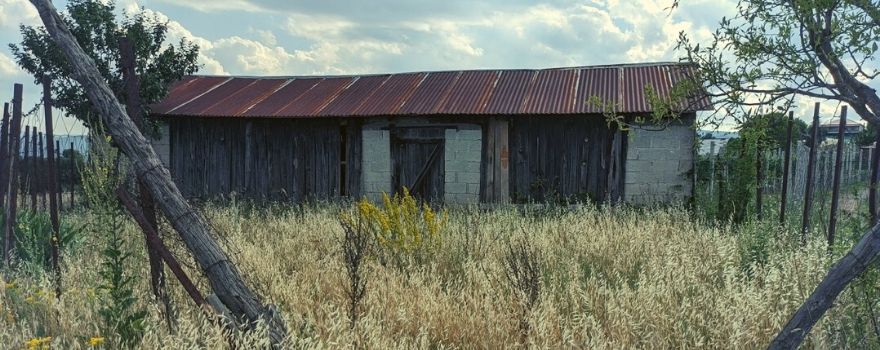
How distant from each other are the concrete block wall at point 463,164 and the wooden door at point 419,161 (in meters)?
0.19

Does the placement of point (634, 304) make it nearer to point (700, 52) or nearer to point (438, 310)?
point (438, 310)

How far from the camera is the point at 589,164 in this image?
12227 millimetres

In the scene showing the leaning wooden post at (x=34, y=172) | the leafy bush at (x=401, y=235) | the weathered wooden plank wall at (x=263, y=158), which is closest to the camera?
the leafy bush at (x=401, y=235)

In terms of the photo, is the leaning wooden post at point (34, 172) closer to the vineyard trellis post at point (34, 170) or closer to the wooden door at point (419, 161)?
the vineyard trellis post at point (34, 170)

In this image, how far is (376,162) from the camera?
13.1 metres

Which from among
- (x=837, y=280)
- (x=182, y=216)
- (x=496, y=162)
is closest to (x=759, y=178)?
(x=496, y=162)

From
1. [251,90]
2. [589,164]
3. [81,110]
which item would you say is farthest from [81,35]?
[589,164]

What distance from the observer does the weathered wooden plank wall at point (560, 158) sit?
12.1m

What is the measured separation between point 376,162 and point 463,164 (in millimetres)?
1853

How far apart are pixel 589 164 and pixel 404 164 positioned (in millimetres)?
3686

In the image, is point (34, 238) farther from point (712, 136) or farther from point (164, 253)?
point (712, 136)

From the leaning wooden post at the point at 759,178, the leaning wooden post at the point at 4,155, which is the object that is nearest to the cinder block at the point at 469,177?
the leaning wooden post at the point at 759,178

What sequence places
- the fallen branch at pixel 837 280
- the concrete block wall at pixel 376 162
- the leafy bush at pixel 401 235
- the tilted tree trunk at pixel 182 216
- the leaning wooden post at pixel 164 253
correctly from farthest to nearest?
the concrete block wall at pixel 376 162
the leafy bush at pixel 401 235
the tilted tree trunk at pixel 182 216
the leaning wooden post at pixel 164 253
the fallen branch at pixel 837 280

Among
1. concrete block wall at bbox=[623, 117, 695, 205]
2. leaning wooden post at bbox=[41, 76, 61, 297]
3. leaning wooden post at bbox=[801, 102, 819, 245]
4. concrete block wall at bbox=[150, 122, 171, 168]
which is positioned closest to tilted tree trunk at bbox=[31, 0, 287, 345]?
leaning wooden post at bbox=[41, 76, 61, 297]
